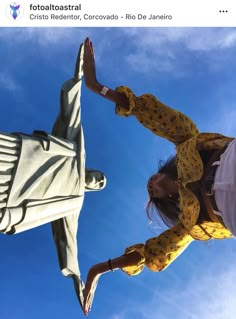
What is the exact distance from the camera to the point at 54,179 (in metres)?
2.16

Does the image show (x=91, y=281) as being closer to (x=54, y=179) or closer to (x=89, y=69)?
(x=54, y=179)

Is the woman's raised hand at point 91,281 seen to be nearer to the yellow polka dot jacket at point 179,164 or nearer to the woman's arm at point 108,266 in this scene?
the woman's arm at point 108,266

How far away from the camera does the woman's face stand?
5.82ft

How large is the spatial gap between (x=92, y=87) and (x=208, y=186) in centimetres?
78

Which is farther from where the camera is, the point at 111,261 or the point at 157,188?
the point at 111,261

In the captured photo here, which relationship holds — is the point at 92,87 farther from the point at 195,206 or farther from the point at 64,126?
the point at 195,206

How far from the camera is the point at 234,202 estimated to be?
52.3 inches
